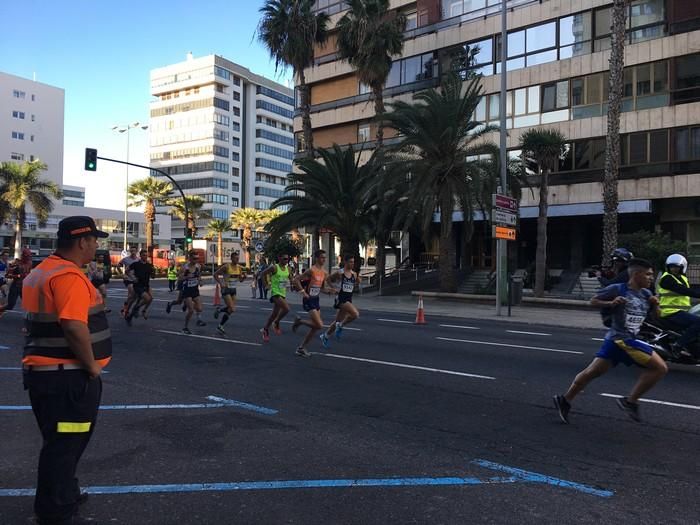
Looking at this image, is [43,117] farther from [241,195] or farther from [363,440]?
[363,440]

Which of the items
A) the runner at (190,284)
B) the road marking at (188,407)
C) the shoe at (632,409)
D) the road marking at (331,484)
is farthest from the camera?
the runner at (190,284)

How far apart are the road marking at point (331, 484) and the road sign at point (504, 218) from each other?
14.6m

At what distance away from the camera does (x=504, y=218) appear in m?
18.5

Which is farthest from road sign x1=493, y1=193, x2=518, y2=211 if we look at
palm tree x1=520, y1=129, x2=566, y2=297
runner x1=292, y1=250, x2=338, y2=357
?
runner x1=292, y1=250, x2=338, y2=357

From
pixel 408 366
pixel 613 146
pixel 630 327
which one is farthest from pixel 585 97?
pixel 630 327

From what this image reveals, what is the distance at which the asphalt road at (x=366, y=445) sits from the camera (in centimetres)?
373

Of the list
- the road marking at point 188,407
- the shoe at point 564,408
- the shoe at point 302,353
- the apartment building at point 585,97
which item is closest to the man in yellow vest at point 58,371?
the road marking at point 188,407

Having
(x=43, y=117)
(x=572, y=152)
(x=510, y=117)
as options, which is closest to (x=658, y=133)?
(x=572, y=152)

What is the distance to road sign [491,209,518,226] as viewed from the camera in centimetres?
1827

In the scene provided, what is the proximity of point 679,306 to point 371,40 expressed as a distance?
25253mm

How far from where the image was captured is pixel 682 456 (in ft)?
15.9

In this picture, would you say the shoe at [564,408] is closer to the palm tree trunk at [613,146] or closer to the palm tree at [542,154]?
the palm tree trunk at [613,146]

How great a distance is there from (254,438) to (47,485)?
2211mm

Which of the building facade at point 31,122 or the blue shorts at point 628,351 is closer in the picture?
the blue shorts at point 628,351
